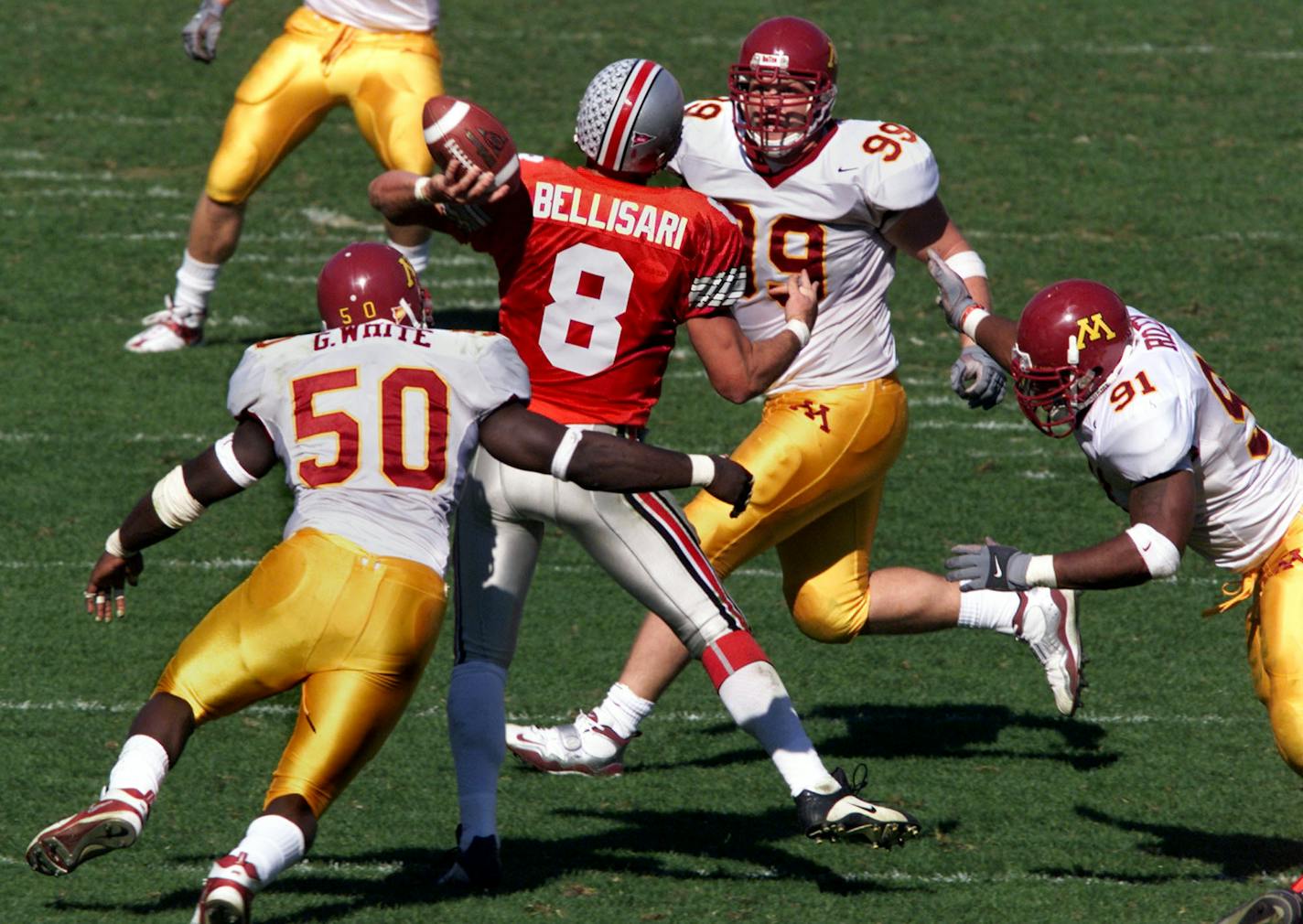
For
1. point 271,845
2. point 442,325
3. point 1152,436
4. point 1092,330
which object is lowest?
point 442,325

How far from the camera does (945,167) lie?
394 inches

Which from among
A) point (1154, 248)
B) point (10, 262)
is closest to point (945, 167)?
point (1154, 248)

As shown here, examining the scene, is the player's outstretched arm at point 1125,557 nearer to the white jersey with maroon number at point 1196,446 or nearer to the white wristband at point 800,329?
the white jersey with maroon number at point 1196,446

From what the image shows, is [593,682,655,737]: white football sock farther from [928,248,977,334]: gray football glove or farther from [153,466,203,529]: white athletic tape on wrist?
[153,466,203,529]: white athletic tape on wrist

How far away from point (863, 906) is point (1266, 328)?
15.9 feet

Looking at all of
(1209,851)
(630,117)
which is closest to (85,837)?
(630,117)

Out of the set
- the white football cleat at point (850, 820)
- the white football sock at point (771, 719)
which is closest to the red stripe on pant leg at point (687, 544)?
the white football sock at point (771, 719)

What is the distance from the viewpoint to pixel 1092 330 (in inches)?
171

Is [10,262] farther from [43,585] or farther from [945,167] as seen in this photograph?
[945,167]

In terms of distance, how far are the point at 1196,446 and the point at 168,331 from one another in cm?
482

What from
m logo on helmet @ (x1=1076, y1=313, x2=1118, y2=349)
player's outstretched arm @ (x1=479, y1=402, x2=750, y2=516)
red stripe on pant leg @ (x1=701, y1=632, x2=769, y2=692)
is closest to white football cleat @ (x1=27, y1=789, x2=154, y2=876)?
player's outstretched arm @ (x1=479, y1=402, x2=750, y2=516)

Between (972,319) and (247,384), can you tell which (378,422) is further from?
(972,319)

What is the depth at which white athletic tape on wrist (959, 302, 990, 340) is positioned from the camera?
490 cm

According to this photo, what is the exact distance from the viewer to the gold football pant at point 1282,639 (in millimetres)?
4258
